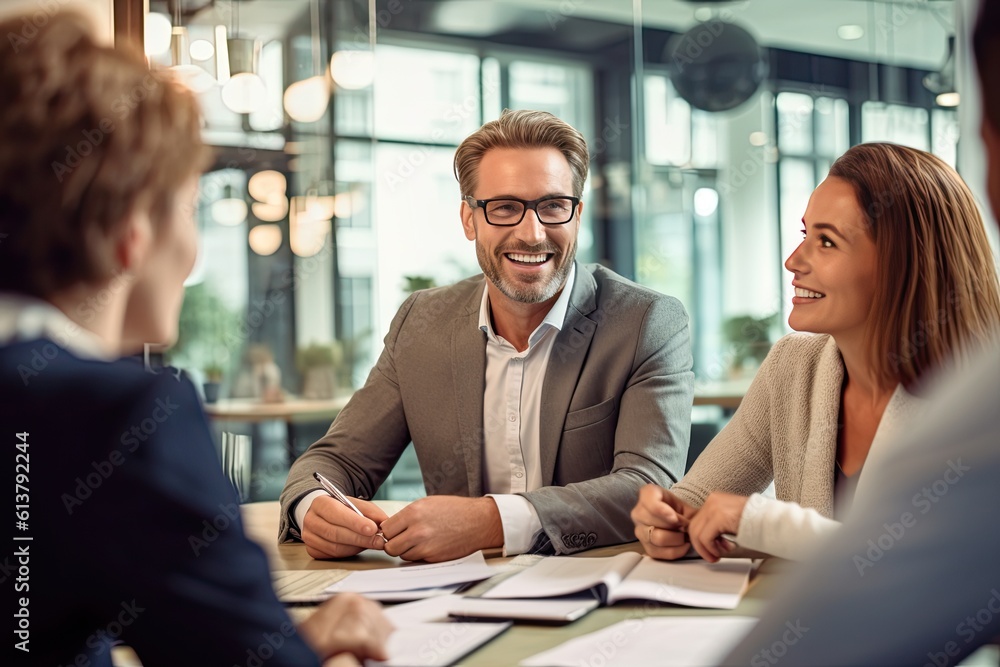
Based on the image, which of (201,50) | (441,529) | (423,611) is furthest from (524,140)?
(201,50)

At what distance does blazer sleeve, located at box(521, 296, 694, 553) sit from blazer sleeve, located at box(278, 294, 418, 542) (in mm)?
529

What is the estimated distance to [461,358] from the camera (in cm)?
235

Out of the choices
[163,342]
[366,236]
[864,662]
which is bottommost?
[864,662]

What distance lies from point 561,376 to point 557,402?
0.21 feet

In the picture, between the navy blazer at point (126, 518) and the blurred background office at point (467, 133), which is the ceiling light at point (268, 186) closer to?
the blurred background office at point (467, 133)

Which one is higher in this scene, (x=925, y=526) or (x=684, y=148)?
(x=684, y=148)

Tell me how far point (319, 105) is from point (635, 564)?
4774 millimetres

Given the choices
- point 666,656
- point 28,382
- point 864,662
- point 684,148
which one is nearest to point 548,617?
point 666,656

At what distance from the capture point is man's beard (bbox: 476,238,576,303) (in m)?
2.34

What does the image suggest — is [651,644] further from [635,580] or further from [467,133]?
[467,133]

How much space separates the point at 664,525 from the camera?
1.69m

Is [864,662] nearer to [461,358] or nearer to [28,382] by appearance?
[28,382]

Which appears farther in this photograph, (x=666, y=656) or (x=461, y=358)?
(x=461, y=358)

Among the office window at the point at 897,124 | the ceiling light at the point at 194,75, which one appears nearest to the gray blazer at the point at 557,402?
the ceiling light at the point at 194,75
